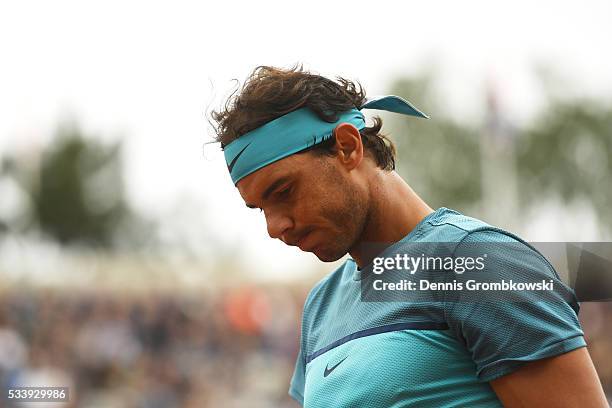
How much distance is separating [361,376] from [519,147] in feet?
125

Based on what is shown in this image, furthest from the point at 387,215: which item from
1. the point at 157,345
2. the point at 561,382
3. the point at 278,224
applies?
the point at 157,345

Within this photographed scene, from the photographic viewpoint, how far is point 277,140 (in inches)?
105

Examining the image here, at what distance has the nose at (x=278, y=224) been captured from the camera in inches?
105

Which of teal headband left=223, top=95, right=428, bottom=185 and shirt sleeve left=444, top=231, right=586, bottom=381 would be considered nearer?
shirt sleeve left=444, top=231, right=586, bottom=381

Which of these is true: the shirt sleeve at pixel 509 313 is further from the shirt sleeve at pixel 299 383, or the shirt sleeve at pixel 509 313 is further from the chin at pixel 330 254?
the shirt sleeve at pixel 299 383

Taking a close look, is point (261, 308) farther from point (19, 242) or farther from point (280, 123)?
point (19, 242)

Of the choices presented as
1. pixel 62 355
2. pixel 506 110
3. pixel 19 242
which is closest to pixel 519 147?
pixel 506 110

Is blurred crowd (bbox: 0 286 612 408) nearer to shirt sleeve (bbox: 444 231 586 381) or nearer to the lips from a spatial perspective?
the lips

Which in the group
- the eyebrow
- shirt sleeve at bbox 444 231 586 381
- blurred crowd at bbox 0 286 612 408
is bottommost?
blurred crowd at bbox 0 286 612 408

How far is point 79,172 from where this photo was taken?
46.8 meters

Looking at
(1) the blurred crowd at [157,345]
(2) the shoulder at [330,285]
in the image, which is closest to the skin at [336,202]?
(2) the shoulder at [330,285]

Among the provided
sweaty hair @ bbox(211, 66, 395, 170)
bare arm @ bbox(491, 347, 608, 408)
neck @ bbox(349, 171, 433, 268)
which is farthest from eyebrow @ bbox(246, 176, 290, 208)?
bare arm @ bbox(491, 347, 608, 408)

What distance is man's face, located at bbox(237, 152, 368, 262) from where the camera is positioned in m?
2.63

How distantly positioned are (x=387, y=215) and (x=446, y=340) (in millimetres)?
447
